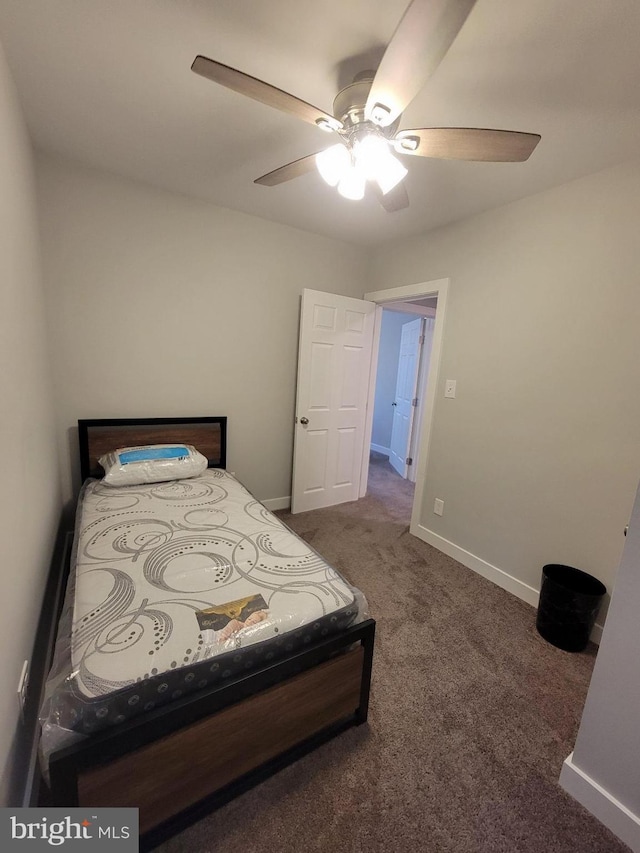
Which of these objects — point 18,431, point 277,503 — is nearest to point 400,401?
point 277,503

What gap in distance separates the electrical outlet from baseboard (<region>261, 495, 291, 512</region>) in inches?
85.7

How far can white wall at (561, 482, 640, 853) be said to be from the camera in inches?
42.3

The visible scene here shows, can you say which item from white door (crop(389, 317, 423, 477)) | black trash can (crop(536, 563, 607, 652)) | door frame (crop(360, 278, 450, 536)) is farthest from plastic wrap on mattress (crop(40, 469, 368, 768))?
white door (crop(389, 317, 423, 477))

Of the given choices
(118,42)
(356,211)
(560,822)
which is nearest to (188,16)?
(118,42)

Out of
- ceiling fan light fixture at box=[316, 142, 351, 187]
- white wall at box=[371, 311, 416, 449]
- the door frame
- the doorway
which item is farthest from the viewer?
white wall at box=[371, 311, 416, 449]

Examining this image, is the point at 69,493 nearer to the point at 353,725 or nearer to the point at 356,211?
the point at 353,725

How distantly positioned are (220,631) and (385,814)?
0.83 meters

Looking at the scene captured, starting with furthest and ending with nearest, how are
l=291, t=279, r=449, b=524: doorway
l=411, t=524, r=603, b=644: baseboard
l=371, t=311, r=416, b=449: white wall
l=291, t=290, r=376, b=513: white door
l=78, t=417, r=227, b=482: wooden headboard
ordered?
l=371, t=311, r=416, b=449: white wall < l=291, t=290, r=376, b=513: white door < l=291, t=279, r=449, b=524: doorway < l=78, t=417, r=227, b=482: wooden headboard < l=411, t=524, r=603, b=644: baseboard

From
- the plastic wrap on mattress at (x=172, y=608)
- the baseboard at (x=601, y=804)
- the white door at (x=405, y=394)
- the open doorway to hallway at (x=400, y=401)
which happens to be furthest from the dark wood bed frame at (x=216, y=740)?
the white door at (x=405, y=394)

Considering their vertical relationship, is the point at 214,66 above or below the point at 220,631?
above

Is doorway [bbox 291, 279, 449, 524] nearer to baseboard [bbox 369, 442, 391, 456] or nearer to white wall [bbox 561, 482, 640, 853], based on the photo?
white wall [bbox 561, 482, 640, 853]

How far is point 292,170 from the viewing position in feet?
5.27

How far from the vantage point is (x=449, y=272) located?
2697mm

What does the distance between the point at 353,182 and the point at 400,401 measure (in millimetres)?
3827
